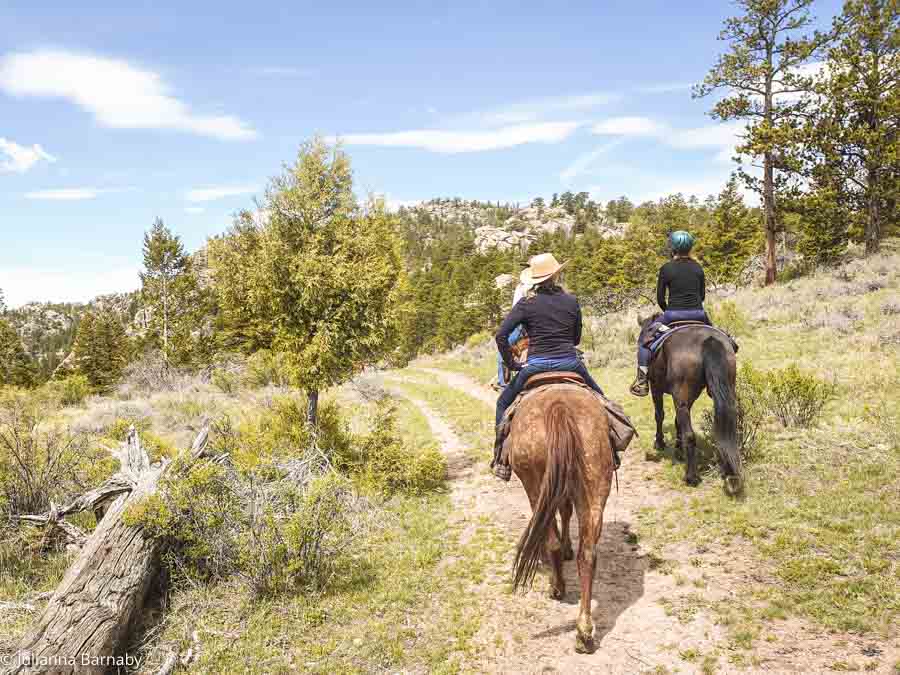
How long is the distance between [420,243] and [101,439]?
414 feet

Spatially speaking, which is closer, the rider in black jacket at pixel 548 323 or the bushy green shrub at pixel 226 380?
the rider in black jacket at pixel 548 323

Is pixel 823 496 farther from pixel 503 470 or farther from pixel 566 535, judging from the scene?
pixel 503 470

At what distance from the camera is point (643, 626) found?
476cm

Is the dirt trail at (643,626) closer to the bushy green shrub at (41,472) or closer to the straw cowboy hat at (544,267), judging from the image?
the straw cowboy hat at (544,267)

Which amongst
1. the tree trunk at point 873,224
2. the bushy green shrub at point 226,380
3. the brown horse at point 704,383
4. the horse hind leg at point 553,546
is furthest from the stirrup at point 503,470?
the tree trunk at point 873,224

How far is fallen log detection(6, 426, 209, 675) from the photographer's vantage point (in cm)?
A: 419

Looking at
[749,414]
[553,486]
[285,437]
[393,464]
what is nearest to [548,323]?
[553,486]

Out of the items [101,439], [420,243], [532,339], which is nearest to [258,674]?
[532,339]

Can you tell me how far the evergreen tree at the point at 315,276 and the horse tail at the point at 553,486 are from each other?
4833 mm

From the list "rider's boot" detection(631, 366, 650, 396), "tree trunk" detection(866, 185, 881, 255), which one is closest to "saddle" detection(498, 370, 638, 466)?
"rider's boot" detection(631, 366, 650, 396)

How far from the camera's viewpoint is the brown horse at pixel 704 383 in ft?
22.1

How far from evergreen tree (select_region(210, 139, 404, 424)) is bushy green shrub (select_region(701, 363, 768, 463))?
6.09 meters

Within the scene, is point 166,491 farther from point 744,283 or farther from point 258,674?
point 744,283

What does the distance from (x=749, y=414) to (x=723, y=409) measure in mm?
2378
